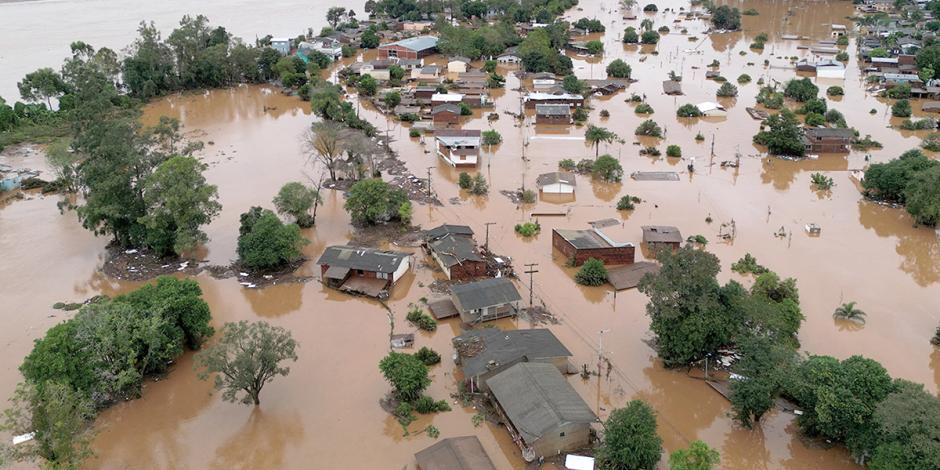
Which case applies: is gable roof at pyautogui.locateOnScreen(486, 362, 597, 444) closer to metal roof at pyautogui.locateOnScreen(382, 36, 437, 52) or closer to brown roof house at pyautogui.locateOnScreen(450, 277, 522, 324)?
brown roof house at pyautogui.locateOnScreen(450, 277, 522, 324)

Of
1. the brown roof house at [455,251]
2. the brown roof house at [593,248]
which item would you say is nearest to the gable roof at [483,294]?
the brown roof house at [455,251]

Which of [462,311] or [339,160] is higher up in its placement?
[339,160]

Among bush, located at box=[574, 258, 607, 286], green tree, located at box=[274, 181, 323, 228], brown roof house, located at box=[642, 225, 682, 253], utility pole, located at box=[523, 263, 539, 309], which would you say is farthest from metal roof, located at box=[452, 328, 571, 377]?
green tree, located at box=[274, 181, 323, 228]

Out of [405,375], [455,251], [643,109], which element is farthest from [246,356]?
[643,109]

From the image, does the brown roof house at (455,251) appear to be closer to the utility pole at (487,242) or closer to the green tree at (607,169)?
the utility pole at (487,242)

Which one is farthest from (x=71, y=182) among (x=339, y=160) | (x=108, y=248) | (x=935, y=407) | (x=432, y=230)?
(x=935, y=407)

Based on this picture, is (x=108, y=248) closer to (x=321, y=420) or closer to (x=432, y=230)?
(x=432, y=230)
